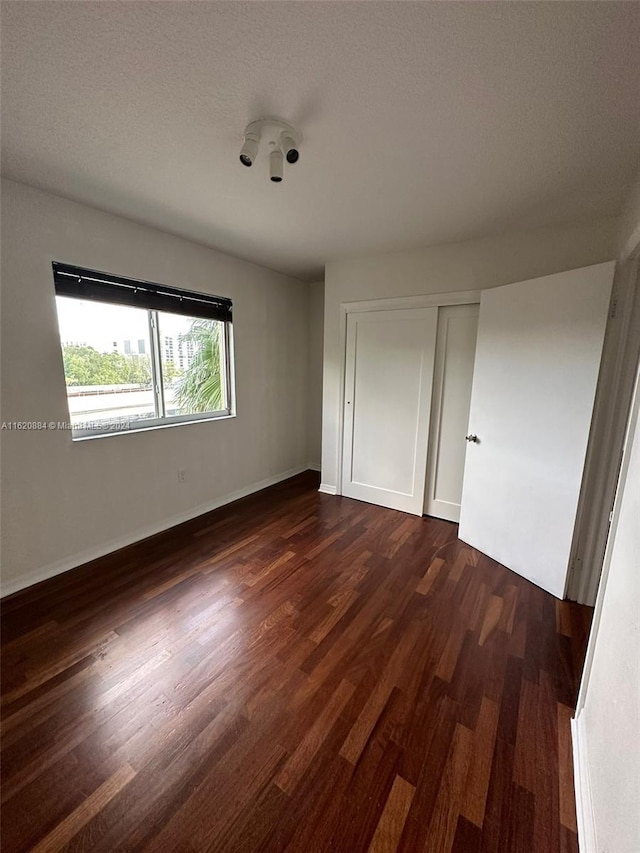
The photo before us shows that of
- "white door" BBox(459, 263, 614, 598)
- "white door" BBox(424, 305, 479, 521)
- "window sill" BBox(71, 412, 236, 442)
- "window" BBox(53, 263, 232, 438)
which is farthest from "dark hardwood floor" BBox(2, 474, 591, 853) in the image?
"window" BBox(53, 263, 232, 438)

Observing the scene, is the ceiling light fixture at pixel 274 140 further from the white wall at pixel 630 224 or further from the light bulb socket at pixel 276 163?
the white wall at pixel 630 224

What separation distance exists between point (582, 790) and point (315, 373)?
12.6 feet

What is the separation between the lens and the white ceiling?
97 cm

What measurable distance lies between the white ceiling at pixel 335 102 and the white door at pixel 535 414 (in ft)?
2.01

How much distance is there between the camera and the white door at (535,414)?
1.92 metres

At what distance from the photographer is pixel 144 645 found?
1683 mm

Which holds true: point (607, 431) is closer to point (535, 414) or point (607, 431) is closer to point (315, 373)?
point (535, 414)

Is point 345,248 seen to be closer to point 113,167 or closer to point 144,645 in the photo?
point 113,167

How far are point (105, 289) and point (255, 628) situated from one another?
241 cm

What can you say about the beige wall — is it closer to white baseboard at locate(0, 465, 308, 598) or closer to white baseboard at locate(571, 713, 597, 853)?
white baseboard at locate(571, 713, 597, 853)

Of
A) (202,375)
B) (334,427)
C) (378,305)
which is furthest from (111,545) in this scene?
(378,305)

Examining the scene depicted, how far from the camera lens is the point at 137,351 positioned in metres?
2.61

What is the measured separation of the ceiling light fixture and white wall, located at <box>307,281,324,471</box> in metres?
2.70

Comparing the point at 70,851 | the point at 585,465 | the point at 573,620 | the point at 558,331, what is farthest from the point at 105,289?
the point at 573,620
